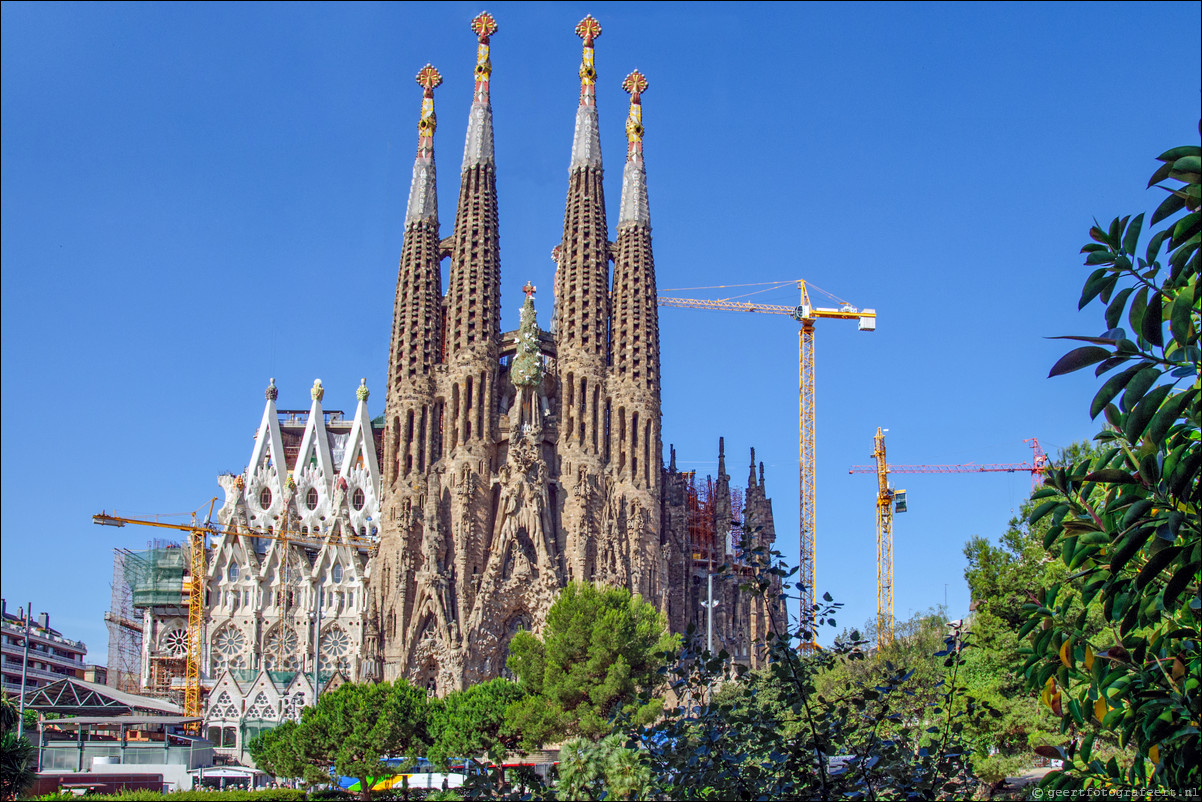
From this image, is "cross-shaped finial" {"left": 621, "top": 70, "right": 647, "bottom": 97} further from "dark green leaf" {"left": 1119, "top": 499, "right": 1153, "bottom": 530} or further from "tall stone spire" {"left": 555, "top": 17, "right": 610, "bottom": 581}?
"dark green leaf" {"left": 1119, "top": 499, "right": 1153, "bottom": 530}

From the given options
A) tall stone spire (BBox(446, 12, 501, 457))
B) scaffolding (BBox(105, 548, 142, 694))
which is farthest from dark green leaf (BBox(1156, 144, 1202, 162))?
scaffolding (BBox(105, 548, 142, 694))

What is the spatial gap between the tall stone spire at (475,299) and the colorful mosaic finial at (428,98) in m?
2.68

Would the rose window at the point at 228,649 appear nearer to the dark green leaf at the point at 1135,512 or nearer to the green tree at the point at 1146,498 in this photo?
the green tree at the point at 1146,498

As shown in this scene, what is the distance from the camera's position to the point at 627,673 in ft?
136

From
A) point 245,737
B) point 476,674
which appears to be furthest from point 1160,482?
A: point 245,737

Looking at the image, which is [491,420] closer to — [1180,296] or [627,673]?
[627,673]

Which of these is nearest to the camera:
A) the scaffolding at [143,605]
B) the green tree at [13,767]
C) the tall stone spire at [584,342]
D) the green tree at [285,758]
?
the green tree at [13,767]

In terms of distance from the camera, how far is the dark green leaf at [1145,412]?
7453 millimetres

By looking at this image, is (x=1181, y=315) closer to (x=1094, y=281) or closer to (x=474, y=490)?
(x=1094, y=281)

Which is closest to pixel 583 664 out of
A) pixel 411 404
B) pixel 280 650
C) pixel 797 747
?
pixel 411 404

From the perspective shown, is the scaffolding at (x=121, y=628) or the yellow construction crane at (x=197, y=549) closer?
the yellow construction crane at (x=197, y=549)

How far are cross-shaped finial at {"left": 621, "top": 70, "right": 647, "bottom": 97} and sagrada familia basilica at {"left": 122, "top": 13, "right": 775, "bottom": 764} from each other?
0.53 ft

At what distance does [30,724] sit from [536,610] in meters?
20.4

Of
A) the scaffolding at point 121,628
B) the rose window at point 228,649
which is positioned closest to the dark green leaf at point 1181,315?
the rose window at point 228,649
